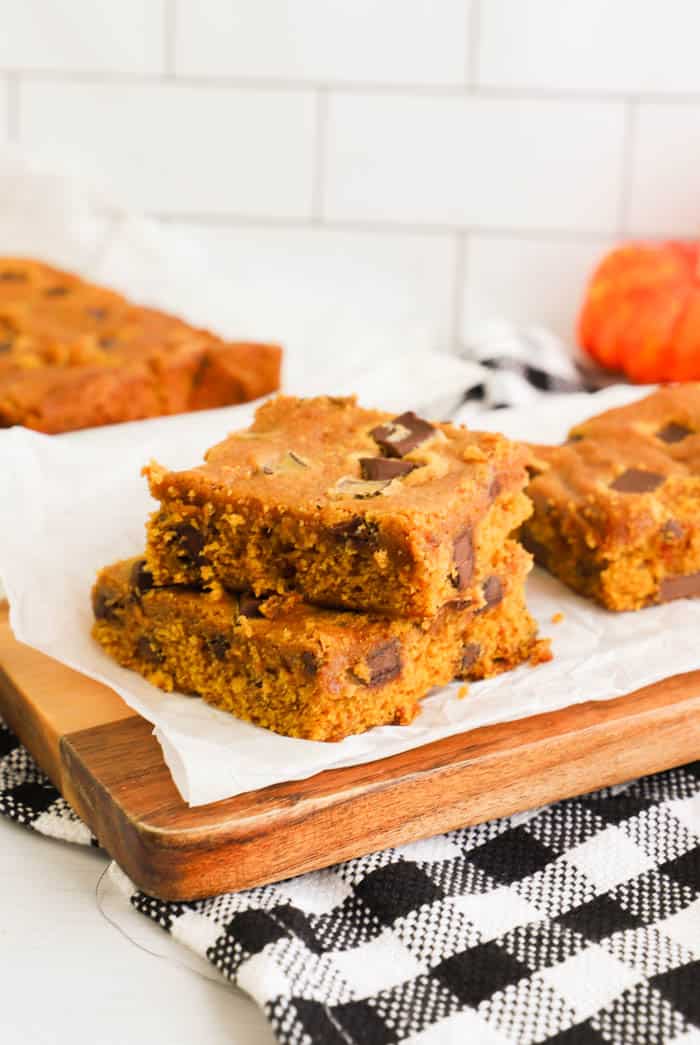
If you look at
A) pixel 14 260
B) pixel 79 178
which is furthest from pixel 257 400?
pixel 79 178

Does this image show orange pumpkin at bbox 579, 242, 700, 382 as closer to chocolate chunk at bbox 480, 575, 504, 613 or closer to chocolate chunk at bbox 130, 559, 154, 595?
chocolate chunk at bbox 480, 575, 504, 613

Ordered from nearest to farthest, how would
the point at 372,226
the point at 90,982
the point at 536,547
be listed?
the point at 90,982 < the point at 536,547 < the point at 372,226

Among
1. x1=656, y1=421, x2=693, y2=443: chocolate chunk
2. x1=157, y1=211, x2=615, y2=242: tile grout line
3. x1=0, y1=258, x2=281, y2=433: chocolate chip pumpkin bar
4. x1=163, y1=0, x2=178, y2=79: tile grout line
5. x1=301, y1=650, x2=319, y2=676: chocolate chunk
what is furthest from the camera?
x1=157, y1=211, x2=615, y2=242: tile grout line

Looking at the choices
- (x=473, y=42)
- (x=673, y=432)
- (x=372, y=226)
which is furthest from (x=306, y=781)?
(x=473, y=42)

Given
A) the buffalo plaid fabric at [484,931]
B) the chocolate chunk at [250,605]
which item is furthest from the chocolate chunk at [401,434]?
the buffalo plaid fabric at [484,931]

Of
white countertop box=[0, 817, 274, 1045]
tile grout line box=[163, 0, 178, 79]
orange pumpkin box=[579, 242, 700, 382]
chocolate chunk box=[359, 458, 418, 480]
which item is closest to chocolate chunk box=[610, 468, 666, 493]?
chocolate chunk box=[359, 458, 418, 480]

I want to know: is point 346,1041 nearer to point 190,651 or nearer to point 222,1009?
point 222,1009

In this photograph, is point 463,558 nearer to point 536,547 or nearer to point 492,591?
point 492,591
